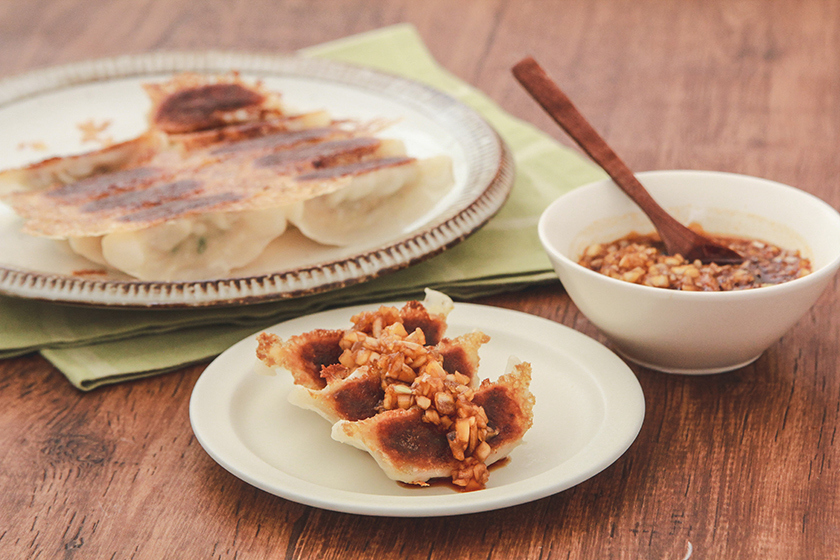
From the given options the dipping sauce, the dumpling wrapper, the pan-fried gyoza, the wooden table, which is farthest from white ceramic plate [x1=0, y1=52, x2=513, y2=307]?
the dumpling wrapper

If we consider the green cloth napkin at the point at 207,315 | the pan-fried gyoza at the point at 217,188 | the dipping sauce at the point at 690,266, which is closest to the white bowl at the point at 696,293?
the dipping sauce at the point at 690,266

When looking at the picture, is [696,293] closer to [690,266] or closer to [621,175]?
[690,266]

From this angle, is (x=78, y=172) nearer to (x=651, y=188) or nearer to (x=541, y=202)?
(x=541, y=202)

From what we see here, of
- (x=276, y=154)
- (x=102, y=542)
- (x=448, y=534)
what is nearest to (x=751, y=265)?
(x=448, y=534)

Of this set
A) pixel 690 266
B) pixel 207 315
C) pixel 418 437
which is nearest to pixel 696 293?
pixel 690 266

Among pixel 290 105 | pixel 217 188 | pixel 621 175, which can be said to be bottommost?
pixel 290 105

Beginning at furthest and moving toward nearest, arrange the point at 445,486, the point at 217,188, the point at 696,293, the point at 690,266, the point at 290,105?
the point at 290,105 < the point at 217,188 < the point at 690,266 < the point at 696,293 < the point at 445,486

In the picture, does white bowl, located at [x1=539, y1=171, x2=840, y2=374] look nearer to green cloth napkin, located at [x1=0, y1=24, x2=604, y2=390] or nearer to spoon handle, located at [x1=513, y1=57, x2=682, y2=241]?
spoon handle, located at [x1=513, y1=57, x2=682, y2=241]
